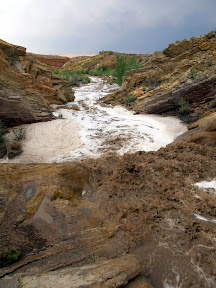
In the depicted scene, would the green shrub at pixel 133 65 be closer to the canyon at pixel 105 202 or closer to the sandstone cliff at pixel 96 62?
the canyon at pixel 105 202

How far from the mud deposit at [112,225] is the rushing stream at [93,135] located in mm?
1947

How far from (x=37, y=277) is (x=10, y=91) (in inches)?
354

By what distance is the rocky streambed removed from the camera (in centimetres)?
212

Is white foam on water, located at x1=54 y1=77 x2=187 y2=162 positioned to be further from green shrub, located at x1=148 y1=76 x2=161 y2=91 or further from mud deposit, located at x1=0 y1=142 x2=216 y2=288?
green shrub, located at x1=148 y1=76 x2=161 y2=91

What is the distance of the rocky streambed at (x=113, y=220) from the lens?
2119 mm

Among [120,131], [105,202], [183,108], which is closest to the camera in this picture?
[105,202]

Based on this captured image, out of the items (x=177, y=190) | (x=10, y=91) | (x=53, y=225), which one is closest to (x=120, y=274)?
(x=53, y=225)

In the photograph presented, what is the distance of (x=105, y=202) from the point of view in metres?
3.99

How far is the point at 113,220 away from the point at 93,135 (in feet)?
17.4

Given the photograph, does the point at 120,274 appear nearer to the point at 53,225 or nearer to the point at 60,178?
the point at 53,225

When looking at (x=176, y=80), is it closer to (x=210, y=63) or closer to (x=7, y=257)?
(x=210, y=63)

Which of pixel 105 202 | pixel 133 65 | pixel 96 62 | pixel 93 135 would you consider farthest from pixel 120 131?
pixel 96 62

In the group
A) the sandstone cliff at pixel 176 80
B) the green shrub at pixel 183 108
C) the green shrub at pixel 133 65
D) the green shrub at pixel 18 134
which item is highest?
the green shrub at pixel 133 65

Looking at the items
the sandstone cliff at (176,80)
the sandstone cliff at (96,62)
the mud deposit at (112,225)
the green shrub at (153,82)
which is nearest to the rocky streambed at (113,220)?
the mud deposit at (112,225)
